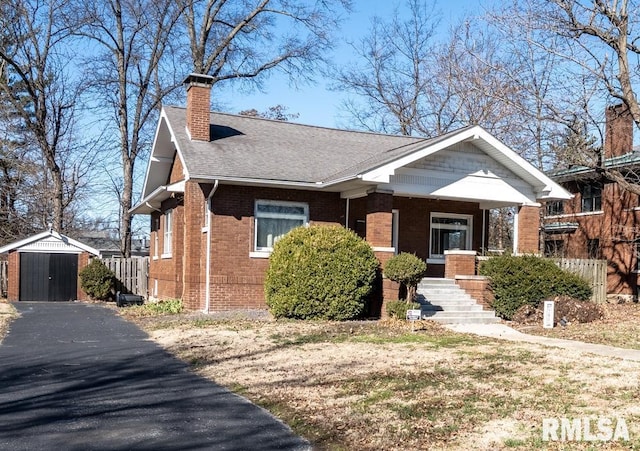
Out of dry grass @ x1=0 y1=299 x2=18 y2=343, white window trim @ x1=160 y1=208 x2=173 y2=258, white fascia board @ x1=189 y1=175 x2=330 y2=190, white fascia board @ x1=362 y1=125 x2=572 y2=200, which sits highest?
white fascia board @ x1=362 y1=125 x2=572 y2=200

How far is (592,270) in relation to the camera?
2161 centimetres

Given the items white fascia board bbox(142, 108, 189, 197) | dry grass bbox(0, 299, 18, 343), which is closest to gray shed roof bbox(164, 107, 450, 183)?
white fascia board bbox(142, 108, 189, 197)

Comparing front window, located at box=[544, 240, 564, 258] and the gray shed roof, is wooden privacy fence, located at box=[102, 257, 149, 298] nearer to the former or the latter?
the gray shed roof

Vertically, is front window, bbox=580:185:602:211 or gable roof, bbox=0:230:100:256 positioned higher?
front window, bbox=580:185:602:211

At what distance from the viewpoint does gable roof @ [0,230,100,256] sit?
1060 inches

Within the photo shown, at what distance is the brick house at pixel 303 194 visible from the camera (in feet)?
59.1

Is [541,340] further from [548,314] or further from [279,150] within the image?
[279,150]

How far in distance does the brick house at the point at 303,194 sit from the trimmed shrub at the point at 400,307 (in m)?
1.67

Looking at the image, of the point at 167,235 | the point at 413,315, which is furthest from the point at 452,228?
the point at 167,235

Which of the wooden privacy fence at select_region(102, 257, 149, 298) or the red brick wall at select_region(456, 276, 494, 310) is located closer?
the red brick wall at select_region(456, 276, 494, 310)

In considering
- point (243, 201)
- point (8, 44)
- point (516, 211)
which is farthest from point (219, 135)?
point (8, 44)

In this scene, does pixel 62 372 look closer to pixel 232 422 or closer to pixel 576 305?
pixel 232 422

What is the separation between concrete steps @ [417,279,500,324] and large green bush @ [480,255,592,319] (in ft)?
1.81

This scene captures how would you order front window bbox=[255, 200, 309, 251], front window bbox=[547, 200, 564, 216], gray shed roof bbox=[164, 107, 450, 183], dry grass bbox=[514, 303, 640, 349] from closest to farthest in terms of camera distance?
dry grass bbox=[514, 303, 640, 349], gray shed roof bbox=[164, 107, 450, 183], front window bbox=[255, 200, 309, 251], front window bbox=[547, 200, 564, 216]
